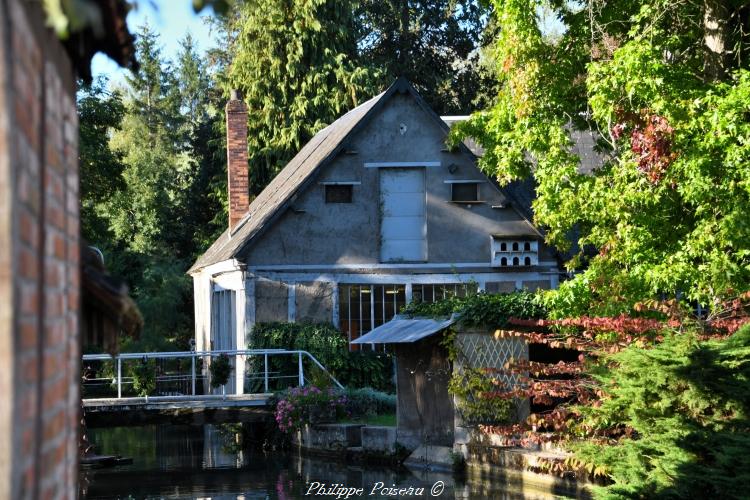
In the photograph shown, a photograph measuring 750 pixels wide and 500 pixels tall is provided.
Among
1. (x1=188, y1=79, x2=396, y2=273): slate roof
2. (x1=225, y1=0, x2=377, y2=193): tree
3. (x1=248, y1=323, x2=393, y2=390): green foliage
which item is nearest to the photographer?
(x1=248, y1=323, x2=393, y2=390): green foliage

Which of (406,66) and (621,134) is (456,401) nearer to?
(621,134)

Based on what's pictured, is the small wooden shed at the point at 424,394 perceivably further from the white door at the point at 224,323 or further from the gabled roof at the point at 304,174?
the white door at the point at 224,323

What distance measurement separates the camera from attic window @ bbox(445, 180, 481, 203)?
25.9 meters

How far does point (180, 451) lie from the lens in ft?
81.9

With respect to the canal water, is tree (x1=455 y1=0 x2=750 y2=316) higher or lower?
higher

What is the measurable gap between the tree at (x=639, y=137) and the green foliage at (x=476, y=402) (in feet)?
7.17

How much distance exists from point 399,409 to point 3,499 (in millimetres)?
17061

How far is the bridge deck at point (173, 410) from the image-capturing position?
20891 mm

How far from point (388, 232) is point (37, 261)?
73.8ft

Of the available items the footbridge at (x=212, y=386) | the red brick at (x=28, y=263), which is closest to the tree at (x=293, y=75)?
the footbridge at (x=212, y=386)

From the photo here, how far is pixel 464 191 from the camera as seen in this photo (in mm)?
25938

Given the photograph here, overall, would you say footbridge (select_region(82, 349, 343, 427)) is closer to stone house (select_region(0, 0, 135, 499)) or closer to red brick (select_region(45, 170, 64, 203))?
→ stone house (select_region(0, 0, 135, 499))

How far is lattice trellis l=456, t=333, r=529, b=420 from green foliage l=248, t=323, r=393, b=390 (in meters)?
6.50

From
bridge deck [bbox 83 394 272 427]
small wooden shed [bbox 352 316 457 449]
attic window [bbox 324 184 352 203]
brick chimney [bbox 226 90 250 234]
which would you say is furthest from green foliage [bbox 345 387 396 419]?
brick chimney [bbox 226 90 250 234]
